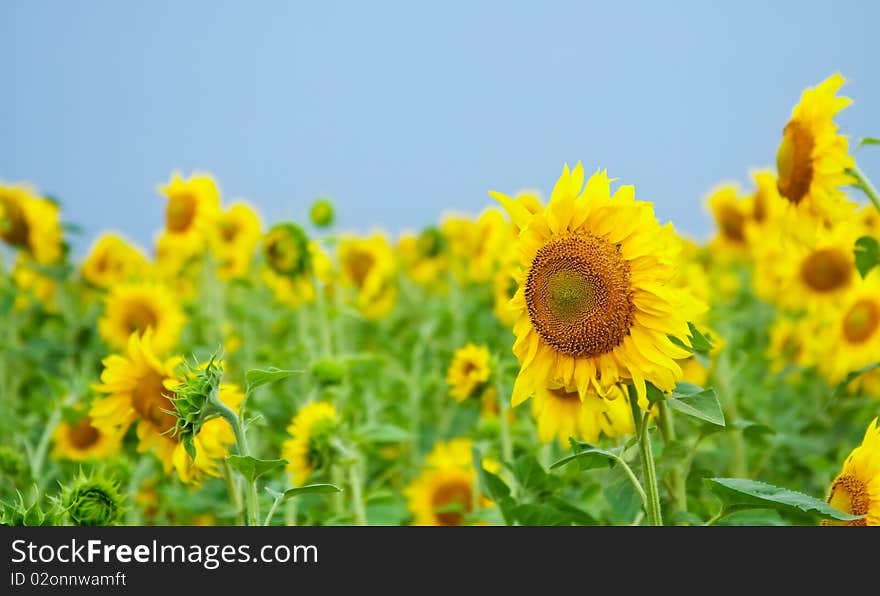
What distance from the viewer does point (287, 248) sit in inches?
127

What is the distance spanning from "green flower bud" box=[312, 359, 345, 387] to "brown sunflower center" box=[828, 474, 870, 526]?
1335mm

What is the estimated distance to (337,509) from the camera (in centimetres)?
242

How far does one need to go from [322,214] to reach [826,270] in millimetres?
1852

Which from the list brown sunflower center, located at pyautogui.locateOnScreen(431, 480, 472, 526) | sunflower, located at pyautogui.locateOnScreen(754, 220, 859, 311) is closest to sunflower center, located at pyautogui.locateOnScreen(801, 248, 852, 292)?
sunflower, located at pyautogui.locateOnScreen(754, 220, 859, 311)

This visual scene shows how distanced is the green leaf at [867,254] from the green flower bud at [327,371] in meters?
1.25

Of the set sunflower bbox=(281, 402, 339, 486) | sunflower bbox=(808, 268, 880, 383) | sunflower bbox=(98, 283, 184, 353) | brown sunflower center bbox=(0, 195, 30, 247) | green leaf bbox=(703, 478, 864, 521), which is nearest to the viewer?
green leaf bbox=(703, 478, 864, 521)

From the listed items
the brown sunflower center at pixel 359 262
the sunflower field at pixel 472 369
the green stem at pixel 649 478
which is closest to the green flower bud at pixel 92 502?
the sunflower field at pixel 472 369

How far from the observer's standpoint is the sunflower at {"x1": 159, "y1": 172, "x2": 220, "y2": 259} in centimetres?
384

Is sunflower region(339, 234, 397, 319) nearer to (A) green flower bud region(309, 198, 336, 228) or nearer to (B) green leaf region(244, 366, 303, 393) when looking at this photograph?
(A) green flower bud region(309, 198, 336, 228)

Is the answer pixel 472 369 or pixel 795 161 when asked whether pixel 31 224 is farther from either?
pixel 795 161
